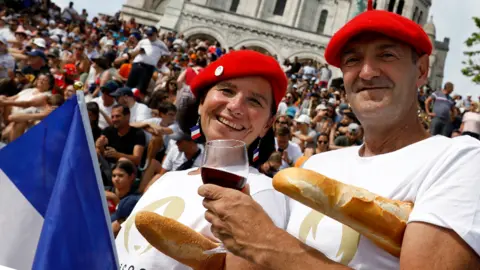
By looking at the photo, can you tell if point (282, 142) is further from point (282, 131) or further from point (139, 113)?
point (139, 113)

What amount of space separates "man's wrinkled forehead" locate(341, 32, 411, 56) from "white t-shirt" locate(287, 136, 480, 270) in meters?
0.40

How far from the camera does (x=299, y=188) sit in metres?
1.59

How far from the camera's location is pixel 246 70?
249 cm

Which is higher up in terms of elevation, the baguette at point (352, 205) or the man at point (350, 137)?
the baguette at point (352, 205)

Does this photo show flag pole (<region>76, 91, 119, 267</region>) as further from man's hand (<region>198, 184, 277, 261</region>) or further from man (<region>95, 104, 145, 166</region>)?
man (<region>95, 104, 145, 166</region>)

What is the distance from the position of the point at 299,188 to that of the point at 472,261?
536 mm

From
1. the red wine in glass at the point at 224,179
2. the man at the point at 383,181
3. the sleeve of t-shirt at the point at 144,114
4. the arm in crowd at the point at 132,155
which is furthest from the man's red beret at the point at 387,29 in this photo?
the sleeve of t-shirt at the point at 144,114

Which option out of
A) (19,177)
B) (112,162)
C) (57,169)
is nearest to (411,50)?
(57,169)

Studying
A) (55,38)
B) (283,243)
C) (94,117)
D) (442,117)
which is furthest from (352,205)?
A: (55,38)

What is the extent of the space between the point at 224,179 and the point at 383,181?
575 millimetres

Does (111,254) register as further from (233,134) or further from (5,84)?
(5,84)

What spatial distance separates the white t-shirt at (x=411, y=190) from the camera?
5.06ft

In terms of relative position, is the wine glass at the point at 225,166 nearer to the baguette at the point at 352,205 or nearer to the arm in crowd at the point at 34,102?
the baguette at the point at 352,205

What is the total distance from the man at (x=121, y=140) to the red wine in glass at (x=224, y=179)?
499 cm
